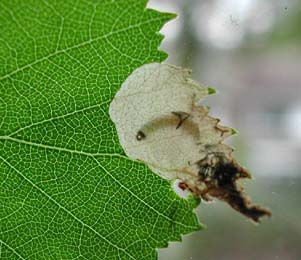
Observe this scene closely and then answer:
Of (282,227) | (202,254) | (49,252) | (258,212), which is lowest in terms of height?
(202,254)

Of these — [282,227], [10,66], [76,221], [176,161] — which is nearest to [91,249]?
[76,221]

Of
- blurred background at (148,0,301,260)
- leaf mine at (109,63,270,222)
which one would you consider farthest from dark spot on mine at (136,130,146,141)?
blurred background at (148,0,301,260)

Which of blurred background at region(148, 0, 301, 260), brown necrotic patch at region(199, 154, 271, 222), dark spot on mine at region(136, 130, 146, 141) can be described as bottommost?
blurred background at region(148, 0, 301, 260)

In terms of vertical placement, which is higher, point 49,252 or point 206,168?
point 206,168

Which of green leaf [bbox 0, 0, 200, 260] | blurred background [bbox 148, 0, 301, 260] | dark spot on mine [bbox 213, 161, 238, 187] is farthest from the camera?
blurred background [bbox 148, 0, 301, 260]

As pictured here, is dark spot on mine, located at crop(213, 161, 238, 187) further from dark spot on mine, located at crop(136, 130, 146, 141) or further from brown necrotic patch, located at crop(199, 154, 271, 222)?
dark spot on mine, located at crop(136, 130, 146, 141)

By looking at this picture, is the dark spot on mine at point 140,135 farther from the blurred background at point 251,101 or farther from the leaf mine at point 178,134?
the blurred background at point 251,101

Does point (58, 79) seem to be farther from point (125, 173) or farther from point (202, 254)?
point (202, 254)
